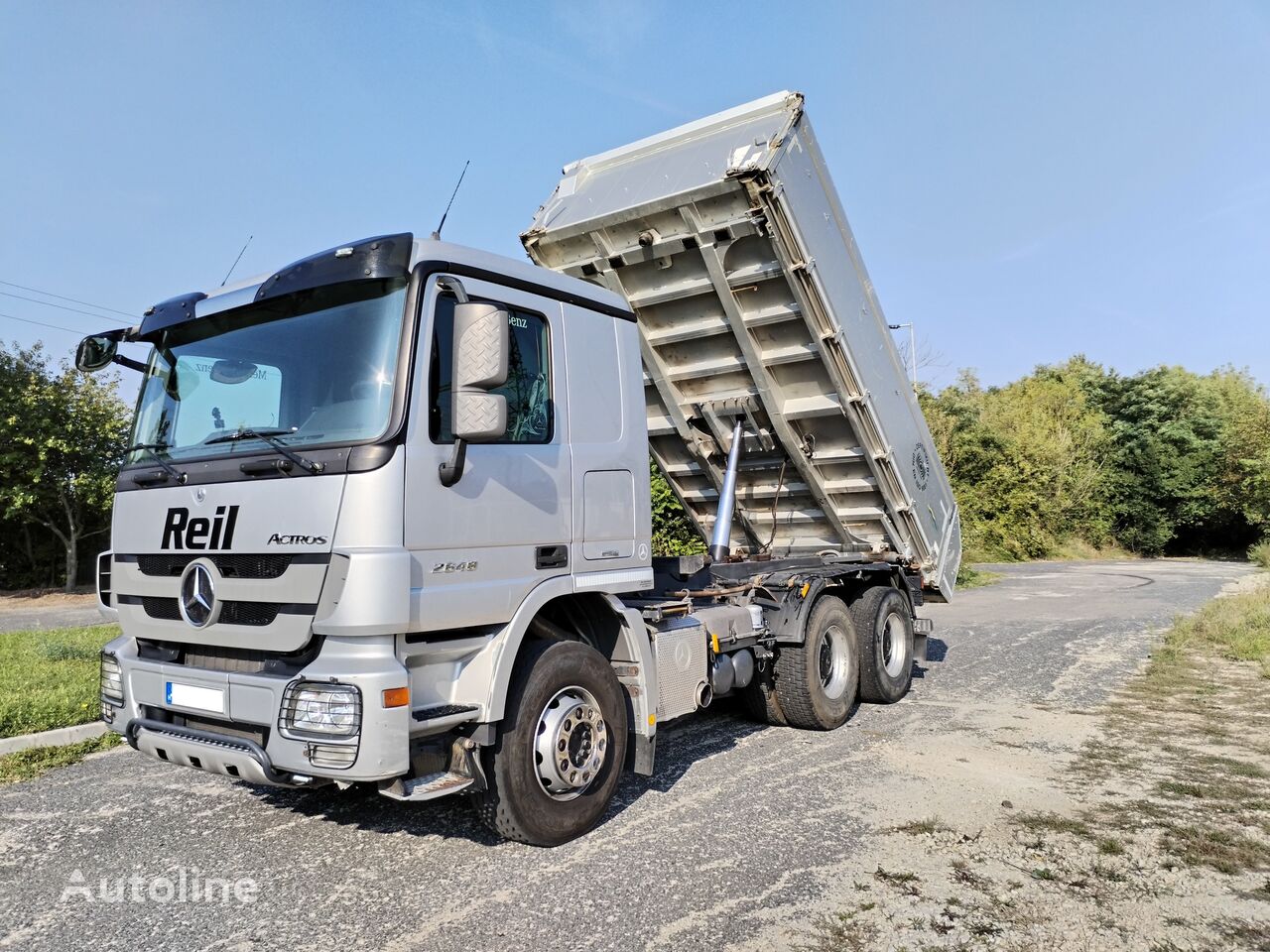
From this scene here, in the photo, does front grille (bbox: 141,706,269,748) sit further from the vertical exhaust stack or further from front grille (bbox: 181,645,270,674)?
the vertical exhaust stack

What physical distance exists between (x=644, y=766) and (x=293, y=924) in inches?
70.8

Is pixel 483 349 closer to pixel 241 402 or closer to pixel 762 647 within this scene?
pixel 241 402

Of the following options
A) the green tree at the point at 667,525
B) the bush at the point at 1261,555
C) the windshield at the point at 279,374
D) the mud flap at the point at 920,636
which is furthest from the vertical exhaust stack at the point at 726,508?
the bush at the point at 1261,555

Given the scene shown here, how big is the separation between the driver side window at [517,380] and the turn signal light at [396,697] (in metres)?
1.03

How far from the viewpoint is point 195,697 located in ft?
12.8

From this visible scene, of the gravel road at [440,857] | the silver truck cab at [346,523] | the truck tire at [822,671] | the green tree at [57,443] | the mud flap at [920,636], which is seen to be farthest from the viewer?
the green tree at [57,443]

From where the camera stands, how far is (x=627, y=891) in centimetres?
372

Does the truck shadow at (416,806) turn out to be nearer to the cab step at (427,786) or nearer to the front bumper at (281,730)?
the cab step at (427,786)

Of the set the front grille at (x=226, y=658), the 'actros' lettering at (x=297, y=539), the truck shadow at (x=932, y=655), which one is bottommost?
the truck shadow at (x=932, y=655)

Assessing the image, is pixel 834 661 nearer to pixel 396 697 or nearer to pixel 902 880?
pixel 902 880

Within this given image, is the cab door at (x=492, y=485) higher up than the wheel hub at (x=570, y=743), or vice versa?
the cab door at (x=492, y=485)

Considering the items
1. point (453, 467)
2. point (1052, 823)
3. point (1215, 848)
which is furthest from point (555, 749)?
point (1215, 848)

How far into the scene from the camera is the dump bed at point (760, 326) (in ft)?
18.7

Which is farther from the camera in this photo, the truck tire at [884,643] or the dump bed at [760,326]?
the truck tire at [884,643]
